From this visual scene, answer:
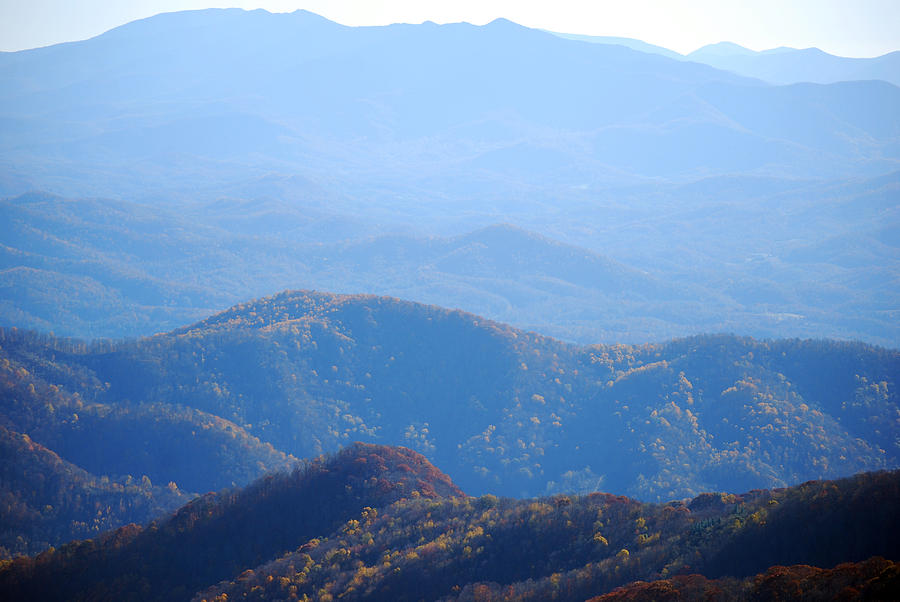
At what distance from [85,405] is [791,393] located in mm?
109973

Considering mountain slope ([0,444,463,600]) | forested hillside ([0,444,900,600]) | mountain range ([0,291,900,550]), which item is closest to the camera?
forested hillside ([0,444,900,600])

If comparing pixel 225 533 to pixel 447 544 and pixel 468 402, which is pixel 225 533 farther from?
pixel 468 402

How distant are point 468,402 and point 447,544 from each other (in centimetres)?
8198

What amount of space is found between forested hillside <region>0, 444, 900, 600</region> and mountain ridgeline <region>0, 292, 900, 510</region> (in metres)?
39.2

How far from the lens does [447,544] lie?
5997 cm

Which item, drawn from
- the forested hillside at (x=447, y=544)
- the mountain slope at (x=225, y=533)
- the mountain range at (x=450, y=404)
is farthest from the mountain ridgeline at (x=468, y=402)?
the forested hillside at (x=447, y=544)

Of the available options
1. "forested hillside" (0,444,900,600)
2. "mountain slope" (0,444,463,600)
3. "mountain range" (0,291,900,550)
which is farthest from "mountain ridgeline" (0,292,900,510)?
"forested hillside" (0,444,900,600)

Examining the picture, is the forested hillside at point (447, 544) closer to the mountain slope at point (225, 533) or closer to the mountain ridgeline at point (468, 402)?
the mountain slope at point (225, 533)

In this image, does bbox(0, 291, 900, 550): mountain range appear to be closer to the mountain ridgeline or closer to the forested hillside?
the mountain ridgeline

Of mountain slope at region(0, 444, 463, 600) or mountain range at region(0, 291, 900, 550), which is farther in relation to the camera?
mountain range at region(0, 291, 900, 550)

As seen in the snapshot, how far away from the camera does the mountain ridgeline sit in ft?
377

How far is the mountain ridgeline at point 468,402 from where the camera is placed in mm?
114875

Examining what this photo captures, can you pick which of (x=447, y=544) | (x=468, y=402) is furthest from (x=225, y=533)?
(x=468, y=402)

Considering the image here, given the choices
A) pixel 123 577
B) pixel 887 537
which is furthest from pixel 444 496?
pixel 887 537
